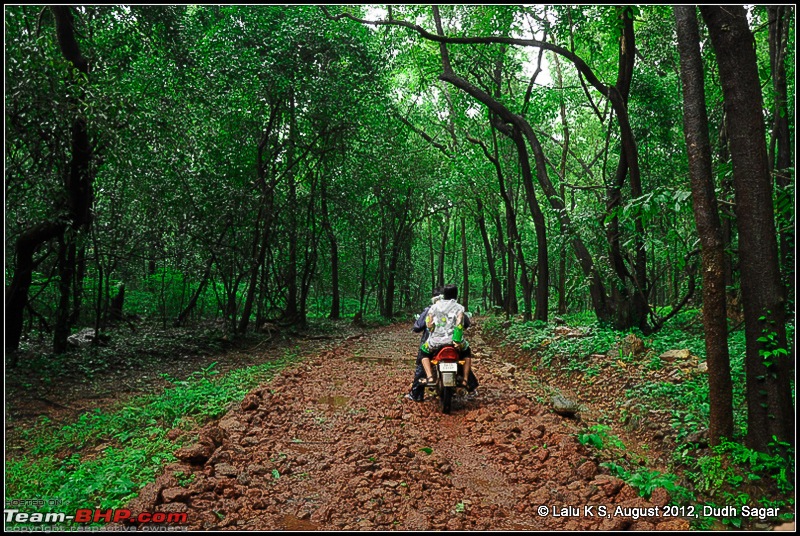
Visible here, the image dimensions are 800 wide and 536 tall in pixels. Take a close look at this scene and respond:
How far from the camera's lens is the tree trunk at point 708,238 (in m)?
4.60

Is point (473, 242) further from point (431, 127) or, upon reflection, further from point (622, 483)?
point (622, 483)

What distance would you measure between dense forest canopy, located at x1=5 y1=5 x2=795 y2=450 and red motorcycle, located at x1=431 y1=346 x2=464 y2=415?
104 inches

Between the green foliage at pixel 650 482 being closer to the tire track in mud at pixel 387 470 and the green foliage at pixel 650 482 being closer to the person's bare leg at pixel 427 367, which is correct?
the tire track in mud at pixel 387 470

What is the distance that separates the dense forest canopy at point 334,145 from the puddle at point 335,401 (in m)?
4.36

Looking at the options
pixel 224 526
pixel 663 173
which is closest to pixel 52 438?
pixel 224 526

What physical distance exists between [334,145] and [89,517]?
13.6 meters

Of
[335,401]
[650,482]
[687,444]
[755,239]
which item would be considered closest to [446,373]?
[335,401]

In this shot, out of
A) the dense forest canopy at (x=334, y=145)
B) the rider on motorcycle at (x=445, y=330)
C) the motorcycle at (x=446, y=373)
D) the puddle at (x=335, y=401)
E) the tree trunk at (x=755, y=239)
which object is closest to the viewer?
the tree trunk at (x=755, y=239)

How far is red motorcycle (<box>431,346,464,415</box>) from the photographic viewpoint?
6.78 metres

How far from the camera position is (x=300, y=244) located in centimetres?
1842

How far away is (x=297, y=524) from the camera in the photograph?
3.79 m

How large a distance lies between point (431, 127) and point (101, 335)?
57.2ft

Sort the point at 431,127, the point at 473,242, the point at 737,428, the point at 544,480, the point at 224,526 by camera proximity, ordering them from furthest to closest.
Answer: the point at 473,242
the point at 431,127
the point at 737,428
the point at 544,480
the point at 224,526

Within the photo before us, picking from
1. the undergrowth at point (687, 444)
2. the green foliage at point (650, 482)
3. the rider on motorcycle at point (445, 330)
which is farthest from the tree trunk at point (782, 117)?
the rider on motorcycle at point (445, 330)
